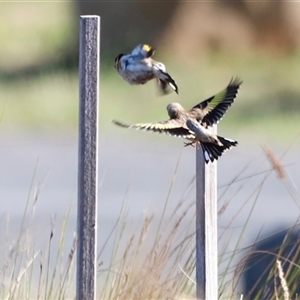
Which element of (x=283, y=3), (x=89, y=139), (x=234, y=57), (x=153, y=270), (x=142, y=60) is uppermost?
(x=283, y=3)

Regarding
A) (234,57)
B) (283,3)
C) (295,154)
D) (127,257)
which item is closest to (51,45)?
(234,57)

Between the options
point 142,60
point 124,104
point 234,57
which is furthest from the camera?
point 234,57

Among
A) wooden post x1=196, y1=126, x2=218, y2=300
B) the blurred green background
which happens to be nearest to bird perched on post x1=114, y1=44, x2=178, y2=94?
wooden post x1=196, y1=126, x2=218, y2=300

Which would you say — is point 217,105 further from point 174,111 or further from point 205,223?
point 205,223

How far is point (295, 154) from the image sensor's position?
8.12m

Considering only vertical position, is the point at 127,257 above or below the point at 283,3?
below

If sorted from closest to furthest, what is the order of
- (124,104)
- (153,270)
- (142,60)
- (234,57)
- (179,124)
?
1. (142,60)
2. (179,124)
3. (153,270)
4. (124,104)
5. (234,57)

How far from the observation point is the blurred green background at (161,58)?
9.02m

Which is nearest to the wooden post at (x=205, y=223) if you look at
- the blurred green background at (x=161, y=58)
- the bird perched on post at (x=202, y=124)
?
the bird perched on post at (x=202, y=124)

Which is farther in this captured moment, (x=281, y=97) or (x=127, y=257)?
(x=281, y=97)

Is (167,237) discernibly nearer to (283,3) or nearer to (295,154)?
(295,154)

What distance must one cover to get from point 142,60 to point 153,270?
2.27ft

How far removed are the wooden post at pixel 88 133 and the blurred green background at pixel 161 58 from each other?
22.7 ft

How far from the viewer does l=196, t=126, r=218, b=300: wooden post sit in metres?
1.81
